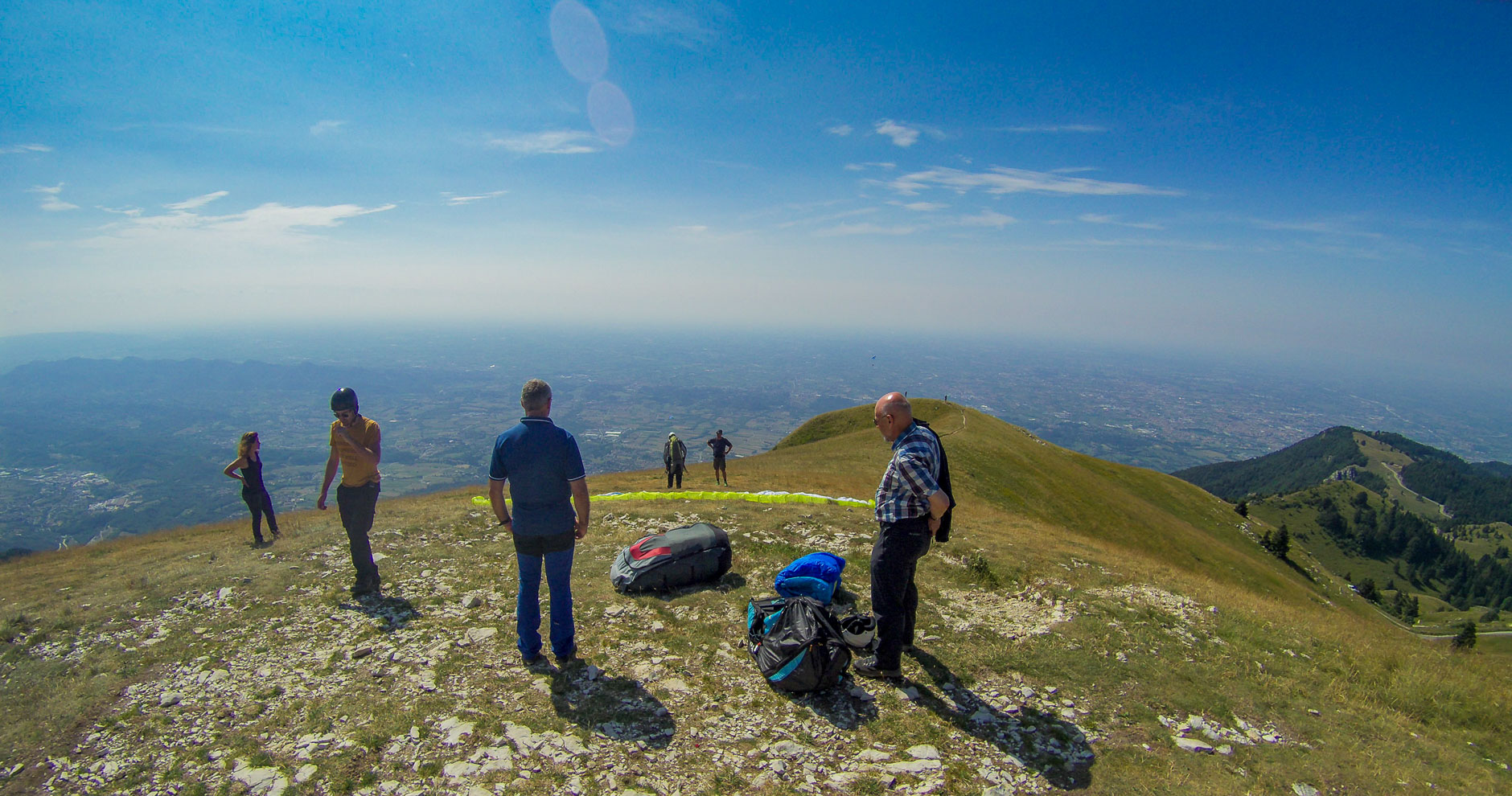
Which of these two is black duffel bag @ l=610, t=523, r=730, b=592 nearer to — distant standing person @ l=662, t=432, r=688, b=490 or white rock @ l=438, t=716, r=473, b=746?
white rock @ l=438, t=716, r=473, b=746

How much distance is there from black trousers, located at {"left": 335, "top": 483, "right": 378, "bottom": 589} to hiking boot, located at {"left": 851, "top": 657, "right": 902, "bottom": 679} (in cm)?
914

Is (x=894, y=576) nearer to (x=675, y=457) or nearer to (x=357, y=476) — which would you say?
(x=357, y=476)

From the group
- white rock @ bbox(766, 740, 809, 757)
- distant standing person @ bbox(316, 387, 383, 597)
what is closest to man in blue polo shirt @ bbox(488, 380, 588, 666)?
white rock @ bbox(766, 740, 809, 757)

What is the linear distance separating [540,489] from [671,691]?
333 centimetres

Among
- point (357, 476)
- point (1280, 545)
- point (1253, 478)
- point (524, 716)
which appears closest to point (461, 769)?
point (524, 716)

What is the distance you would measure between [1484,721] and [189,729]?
682 inches

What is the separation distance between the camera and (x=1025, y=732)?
6844 millimetres

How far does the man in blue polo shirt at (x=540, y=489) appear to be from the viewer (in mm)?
7230

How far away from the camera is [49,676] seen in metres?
7.55

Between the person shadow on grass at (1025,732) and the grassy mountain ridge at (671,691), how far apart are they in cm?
4

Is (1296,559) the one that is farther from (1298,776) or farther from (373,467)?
(373,467)

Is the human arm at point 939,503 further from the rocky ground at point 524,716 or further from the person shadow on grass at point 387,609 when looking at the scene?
the person shadow on grass at point 387,609

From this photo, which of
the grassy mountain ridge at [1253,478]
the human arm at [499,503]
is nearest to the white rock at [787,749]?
the human arm at [499,503]

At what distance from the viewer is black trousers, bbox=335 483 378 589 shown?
1004 centimetres
